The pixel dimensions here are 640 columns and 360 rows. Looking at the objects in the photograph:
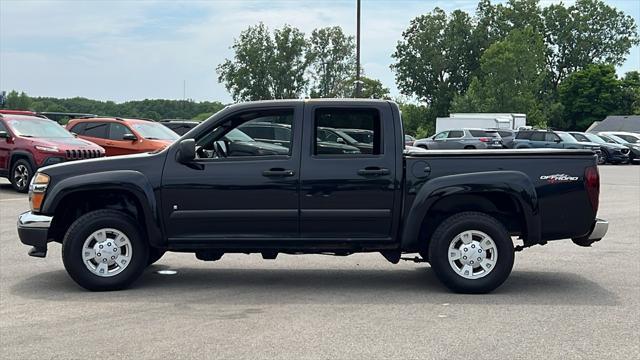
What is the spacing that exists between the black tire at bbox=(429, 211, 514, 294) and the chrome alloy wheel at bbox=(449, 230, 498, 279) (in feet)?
0.13

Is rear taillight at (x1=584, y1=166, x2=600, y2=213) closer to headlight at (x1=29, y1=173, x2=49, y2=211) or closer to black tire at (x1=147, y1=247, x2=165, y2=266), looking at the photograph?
black tire at (x1=147, y1=247, x2=165, y2=266)

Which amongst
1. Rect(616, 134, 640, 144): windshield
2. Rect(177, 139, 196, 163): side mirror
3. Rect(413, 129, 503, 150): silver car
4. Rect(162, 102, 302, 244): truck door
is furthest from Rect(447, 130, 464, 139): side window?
Rect(177, 139, 196, 163): side mirror

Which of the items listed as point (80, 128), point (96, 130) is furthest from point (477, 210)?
point (80, 128)

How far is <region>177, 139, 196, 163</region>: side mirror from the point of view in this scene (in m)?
6.99

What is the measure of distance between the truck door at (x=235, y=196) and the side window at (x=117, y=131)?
13.0 m

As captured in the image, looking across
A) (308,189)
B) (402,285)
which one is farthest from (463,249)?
(308,189)

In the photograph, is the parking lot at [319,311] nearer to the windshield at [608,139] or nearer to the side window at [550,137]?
the side window at [550,137]

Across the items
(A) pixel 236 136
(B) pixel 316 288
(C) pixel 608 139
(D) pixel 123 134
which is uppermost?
(A) pixel 236 136

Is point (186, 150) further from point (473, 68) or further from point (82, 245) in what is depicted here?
point (473, 68)

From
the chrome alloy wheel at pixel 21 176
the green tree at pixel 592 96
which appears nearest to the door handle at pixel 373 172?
the chrome alloy wheel at pixel 21 176

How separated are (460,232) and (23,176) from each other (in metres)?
12.5

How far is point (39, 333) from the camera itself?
572cm

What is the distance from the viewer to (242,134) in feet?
24.1

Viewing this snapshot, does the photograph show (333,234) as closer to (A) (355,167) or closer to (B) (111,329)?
(A) (355,167)
